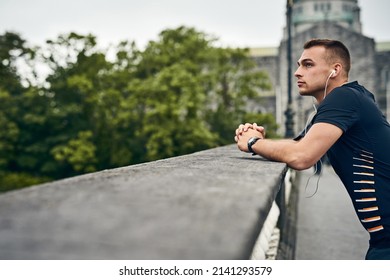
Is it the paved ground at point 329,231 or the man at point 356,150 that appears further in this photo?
the paved ground at point 329,231

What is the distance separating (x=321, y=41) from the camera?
2.04 m

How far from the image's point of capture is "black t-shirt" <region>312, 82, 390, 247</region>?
5.80ft

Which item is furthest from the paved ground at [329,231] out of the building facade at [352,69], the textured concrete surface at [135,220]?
the building facade at [352,69]

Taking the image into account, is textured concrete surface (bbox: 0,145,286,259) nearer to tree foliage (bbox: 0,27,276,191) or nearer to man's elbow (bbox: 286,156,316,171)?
man's elbow (bbox: 286,156,316,171)

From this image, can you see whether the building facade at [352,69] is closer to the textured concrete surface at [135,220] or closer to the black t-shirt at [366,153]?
the black t-shirt at [366,153]

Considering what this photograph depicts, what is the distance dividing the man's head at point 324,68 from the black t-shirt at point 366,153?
0.18m

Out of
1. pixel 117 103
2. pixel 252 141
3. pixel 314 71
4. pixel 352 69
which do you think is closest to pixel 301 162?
pixel 252 141

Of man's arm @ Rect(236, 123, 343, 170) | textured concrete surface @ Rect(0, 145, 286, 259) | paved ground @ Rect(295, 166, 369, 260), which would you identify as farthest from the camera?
paved ground @ Rect(295, 166, 369, 260)

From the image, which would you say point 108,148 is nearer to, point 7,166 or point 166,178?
point 7,166

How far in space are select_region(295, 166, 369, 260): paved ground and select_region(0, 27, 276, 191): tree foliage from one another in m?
15.2

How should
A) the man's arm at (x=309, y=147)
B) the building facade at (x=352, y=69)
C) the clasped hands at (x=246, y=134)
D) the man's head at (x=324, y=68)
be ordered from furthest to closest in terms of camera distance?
the building facade at (x=352, y=69)
the clasped hands at (x=246, y=134)
the man's head at (x=324, y=68)
the man's arm at (x=309, y=147)

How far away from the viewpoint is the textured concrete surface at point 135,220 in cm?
73

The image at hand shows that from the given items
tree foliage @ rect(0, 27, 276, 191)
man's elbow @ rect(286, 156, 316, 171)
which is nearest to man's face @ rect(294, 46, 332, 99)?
man's elbow @ rect(286, 156, 316, 171)

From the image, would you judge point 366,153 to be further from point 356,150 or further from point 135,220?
point 135,220
